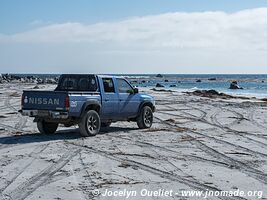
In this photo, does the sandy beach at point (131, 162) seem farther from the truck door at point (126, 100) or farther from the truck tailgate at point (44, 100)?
the truck tailgate at point (44, 100)

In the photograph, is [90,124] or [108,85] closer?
[90,124]

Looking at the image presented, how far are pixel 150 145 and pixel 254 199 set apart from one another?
5432 millimetres

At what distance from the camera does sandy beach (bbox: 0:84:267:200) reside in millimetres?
7875

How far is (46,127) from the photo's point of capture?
14781 mm

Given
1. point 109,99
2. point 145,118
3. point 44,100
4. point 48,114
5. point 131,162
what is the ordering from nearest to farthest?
1. point 131,162
2. point 48,114
3. point 44,100
4. point 109,99
5. point 145,118

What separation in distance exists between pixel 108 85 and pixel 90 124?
171 cm

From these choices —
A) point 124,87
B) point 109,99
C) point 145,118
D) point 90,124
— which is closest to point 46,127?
point 90,124

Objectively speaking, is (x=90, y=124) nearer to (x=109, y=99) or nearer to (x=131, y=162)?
(x=109, y=99)

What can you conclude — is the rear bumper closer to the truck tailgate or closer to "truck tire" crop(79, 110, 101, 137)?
the truck tailgate

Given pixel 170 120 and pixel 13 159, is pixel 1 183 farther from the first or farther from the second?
pixel 170 120

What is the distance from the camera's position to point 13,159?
10.4m

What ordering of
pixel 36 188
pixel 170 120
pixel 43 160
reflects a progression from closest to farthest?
pixel 36 188 < pixel 43 160 < pixel 170 120

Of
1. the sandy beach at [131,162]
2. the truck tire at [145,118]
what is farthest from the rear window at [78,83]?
the truck tire at [145,118]

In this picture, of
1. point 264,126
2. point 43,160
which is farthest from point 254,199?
point 264,126
